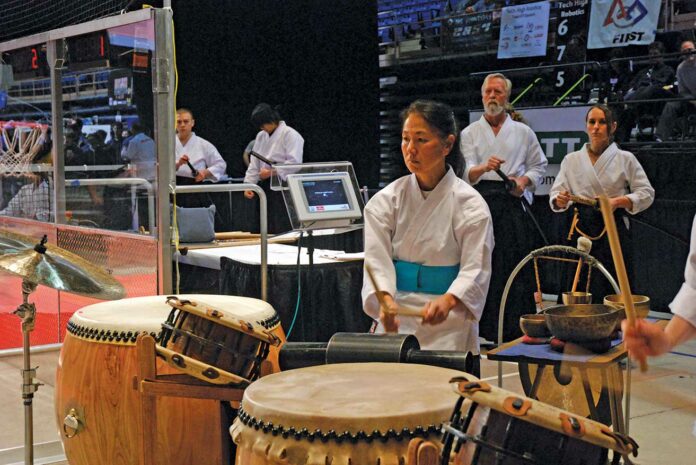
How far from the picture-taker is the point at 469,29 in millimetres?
9477

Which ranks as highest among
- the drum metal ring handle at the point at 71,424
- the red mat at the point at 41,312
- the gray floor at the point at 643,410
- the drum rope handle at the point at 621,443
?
the drum rope handle at the point at 621,443

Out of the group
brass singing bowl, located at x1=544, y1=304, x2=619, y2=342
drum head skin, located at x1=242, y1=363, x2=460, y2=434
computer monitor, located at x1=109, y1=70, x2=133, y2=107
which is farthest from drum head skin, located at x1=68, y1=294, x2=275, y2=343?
computer monitor, located at x1=109, y1=70, x2=133, y2=107

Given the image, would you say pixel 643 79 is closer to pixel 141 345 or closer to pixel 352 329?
pixel 352 329

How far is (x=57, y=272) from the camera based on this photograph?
2.77m

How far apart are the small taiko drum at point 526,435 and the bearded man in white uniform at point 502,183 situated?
12.8 feet

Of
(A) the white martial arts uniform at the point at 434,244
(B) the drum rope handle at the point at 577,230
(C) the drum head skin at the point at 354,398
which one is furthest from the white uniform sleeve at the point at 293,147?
(C) the drum head skin at the point at 354,398

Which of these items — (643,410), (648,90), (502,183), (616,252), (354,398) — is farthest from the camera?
(648,90)

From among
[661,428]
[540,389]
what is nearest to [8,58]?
[540,389]

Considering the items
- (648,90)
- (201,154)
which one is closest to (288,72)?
(201,154)

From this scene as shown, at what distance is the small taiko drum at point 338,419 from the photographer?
1.80 meters

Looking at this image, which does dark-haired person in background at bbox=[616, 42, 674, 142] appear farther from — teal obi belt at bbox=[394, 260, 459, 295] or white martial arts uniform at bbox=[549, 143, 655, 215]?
teal obi belt at bbox=[394, 260, 459, 295]

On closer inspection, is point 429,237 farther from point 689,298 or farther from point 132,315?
point 689,298

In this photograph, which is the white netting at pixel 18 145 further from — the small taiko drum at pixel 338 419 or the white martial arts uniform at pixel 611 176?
the small taiko drum at pixel 338 419

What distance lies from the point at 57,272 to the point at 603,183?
3397 mm
